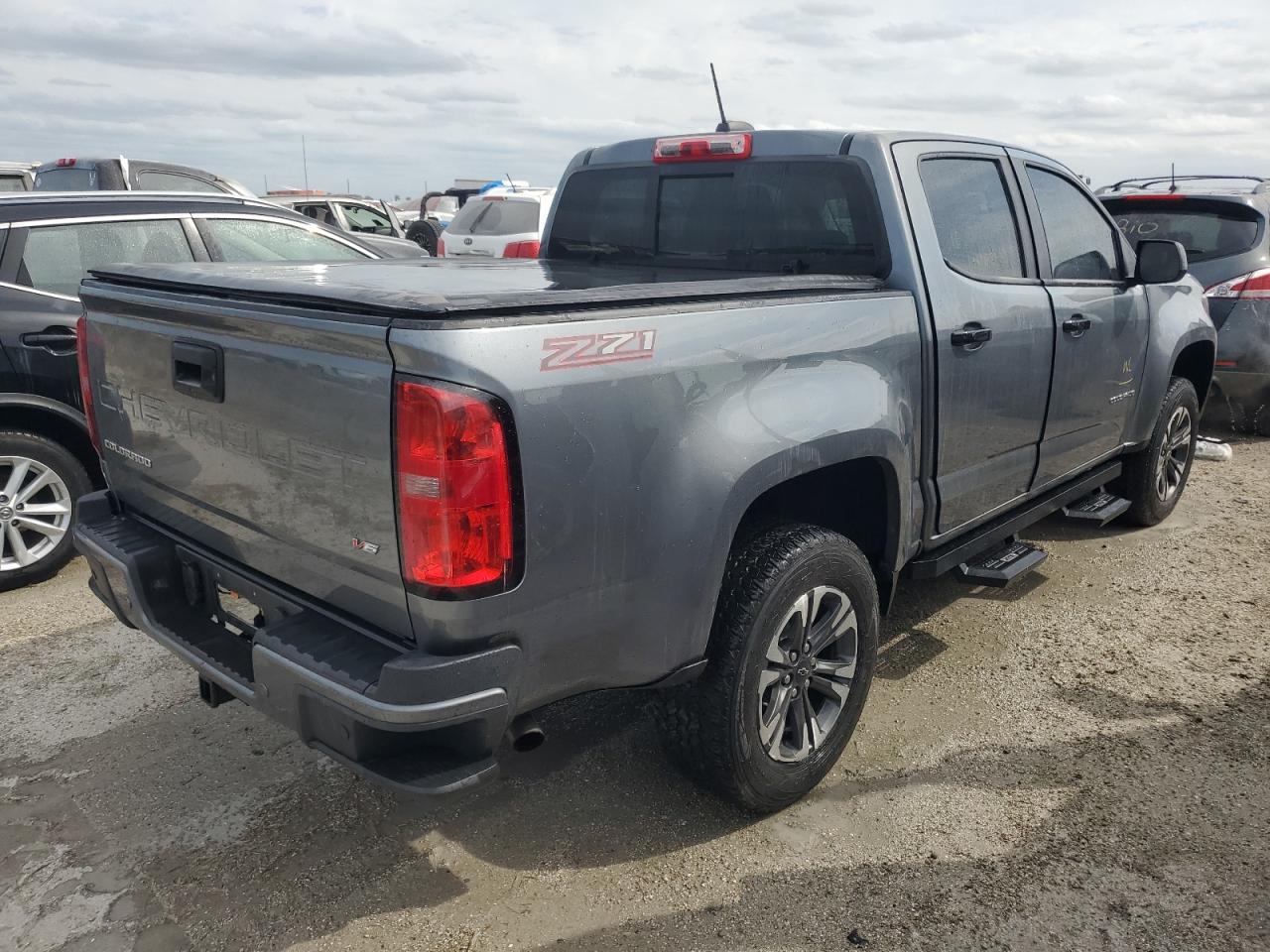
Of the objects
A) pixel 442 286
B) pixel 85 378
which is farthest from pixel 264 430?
pixel 85 378

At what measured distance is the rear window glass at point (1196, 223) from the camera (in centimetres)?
710

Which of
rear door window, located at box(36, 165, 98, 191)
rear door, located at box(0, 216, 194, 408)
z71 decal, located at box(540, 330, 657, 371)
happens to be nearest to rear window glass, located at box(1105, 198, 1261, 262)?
z71 decal, located at box(540, 330, 657, 371)

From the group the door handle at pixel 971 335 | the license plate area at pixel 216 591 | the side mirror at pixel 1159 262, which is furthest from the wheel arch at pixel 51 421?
Result: the side mirror at pixel 1159 262

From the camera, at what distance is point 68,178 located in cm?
920

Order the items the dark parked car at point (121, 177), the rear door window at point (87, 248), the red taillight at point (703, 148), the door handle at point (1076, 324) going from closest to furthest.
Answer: the red taillight at point (703, 148) < the door handle at point (1076, 324) < the rear door window at point (87, 248) < the dark parked car at point (121, 177)

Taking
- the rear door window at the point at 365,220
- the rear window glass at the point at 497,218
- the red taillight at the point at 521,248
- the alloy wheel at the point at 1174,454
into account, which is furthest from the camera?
the rear door window at the point at 365,220

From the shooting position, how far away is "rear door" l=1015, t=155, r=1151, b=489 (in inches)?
154

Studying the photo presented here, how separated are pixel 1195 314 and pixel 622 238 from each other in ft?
10.1

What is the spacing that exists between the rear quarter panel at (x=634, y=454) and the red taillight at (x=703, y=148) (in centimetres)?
106

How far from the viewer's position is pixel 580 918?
2.51 metres

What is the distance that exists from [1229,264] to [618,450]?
21.5ft

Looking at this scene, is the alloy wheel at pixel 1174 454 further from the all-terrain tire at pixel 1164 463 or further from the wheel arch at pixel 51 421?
the wheel arch at pixel 51 421

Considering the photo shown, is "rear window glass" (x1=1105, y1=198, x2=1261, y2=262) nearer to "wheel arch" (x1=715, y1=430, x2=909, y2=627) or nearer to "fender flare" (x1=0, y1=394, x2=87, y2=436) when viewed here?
"wheel arch" (x1=715, y1=430, x2=909, y2=627)

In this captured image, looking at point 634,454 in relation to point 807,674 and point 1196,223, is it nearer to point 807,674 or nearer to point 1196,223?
point 807,674
